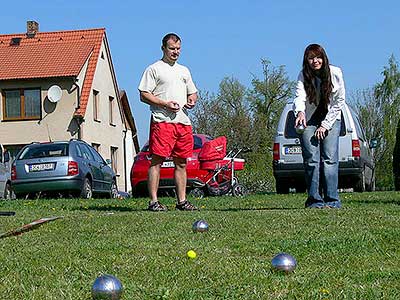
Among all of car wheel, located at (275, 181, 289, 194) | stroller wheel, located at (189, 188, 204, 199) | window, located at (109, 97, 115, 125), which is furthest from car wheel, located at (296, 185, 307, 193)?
window, located at (109, 97, 115, 125)

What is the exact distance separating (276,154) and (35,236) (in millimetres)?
9930

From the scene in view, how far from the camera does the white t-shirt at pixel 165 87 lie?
28.2 ft

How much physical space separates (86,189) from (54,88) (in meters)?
18.3

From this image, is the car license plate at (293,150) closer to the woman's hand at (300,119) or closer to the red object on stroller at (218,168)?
the red object on stroller at (218,168)

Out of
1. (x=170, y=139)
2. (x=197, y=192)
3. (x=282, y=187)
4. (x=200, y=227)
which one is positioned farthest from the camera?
(x=197, y=192)

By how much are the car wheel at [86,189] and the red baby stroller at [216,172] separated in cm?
245

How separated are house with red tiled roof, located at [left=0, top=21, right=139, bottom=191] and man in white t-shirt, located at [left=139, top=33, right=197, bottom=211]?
26.4 meters

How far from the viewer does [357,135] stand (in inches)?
605

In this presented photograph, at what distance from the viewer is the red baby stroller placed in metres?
15.6

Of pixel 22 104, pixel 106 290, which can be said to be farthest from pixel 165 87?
pixel 22 104

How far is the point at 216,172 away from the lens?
53.1 feet

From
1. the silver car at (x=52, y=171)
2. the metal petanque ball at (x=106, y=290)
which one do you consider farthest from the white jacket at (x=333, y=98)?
the silver car at (x=52, y=171)

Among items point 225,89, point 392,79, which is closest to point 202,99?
point 225,89

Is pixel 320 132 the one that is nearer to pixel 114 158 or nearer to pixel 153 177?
pixel 153 177
